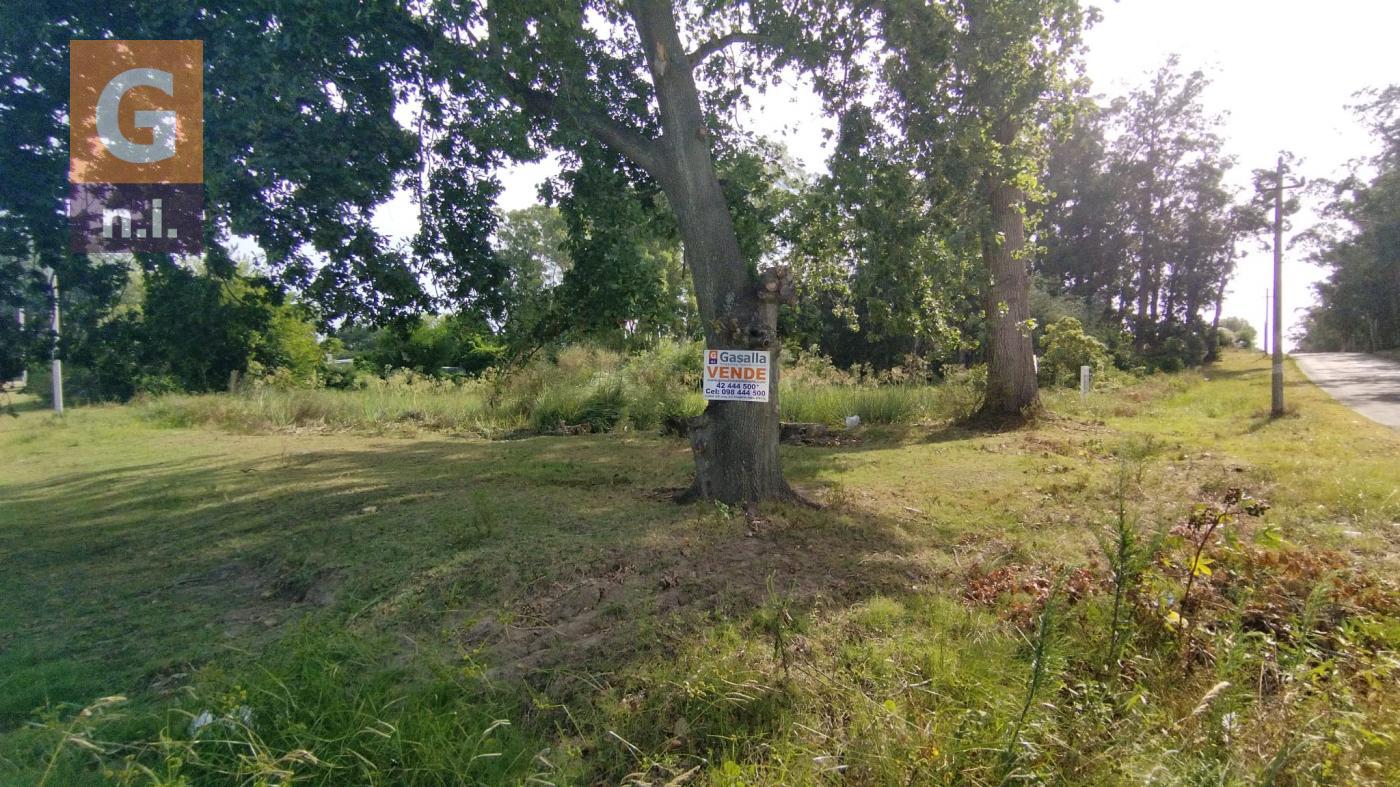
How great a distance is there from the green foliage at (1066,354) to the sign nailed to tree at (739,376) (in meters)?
19.8

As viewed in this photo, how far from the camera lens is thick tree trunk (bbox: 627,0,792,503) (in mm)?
6855

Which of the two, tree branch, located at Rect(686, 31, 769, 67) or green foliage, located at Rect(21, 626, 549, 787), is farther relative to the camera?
tree branch, located at Rect(686, 31, 769, 67)

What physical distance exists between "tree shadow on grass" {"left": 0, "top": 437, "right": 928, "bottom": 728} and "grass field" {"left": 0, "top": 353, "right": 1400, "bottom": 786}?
0.10 feet

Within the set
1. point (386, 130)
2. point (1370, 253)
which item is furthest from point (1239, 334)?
point (386, 130)

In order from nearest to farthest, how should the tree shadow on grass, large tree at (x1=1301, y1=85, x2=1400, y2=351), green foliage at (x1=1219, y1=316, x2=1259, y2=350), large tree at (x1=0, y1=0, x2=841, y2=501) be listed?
the tree shadow on grass, large tree at (x1=0, y1=0, x2=841, y2=501), large tree at (x1=1301, y1=85, x2=1400, y2=351), green foliage at (x1=1219, y1=316, x2=1259, y2=350)

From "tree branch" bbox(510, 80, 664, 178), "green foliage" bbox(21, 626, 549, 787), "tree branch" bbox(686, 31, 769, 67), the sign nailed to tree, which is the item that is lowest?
"green foliage" bbox(21, 626, 549, 787)

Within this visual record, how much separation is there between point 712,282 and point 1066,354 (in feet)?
67.3

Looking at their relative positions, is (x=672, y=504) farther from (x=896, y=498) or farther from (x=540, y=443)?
(x=540, y=443)

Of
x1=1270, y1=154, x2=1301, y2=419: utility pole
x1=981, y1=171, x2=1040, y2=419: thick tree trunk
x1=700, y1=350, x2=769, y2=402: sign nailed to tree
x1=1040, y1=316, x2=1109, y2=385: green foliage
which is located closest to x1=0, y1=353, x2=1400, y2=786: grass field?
x1=700, y1=350, x2=769, y2=402: sign nailed to tree

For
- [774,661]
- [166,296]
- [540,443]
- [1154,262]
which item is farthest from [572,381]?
[1154,262]

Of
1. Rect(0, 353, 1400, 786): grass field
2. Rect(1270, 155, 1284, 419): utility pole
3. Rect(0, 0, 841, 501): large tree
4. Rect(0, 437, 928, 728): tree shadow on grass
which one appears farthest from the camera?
Rect(1270, 155, 1284, 419): utility pole

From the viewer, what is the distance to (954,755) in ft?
9.62

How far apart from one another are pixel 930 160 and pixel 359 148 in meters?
5.33

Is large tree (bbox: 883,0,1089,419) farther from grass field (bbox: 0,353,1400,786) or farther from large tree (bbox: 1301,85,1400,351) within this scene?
large tree (bbox: 1301,85,1400,351)
